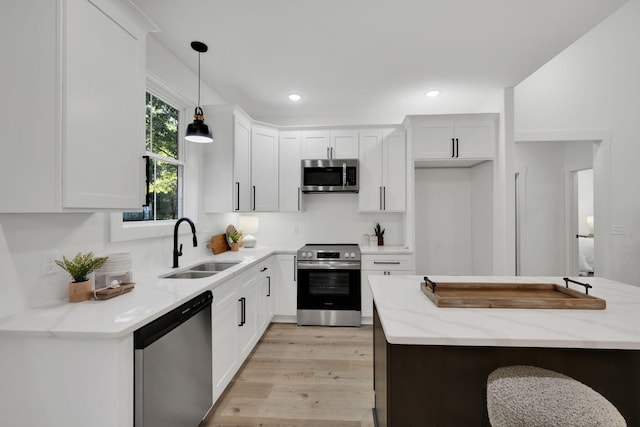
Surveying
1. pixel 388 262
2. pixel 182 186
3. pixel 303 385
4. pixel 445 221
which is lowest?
pixel 303 385

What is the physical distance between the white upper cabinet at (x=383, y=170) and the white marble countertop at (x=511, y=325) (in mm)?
2332

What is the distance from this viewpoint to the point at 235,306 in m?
2.33

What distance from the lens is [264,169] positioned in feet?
12.1

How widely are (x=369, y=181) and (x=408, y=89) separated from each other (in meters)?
1.18

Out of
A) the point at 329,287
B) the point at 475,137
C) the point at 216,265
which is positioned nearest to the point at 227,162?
the point at 216,265

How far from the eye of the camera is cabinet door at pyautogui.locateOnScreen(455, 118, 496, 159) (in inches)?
131

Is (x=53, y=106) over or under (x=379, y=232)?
over

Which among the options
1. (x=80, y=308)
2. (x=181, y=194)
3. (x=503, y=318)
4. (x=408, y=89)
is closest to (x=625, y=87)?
(x=408, y=89)

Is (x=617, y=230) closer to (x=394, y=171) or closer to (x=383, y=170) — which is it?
(x=394, y=171)

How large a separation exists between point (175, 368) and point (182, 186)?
1.81 metres

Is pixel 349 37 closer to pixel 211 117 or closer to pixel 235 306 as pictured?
pixel 211 117

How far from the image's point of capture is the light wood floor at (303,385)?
1945mm

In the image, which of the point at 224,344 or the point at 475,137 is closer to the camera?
the point at 224,344

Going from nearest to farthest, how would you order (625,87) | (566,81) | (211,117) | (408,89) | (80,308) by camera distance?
(80,308) → (211,117) → (408,89) → (625,87) → (566,81)
